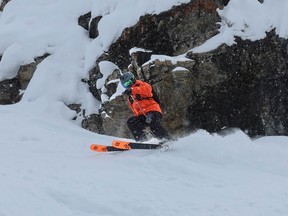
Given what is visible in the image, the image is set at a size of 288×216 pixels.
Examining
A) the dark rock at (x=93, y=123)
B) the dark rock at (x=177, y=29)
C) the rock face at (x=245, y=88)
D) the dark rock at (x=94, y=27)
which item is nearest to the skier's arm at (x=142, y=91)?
the rock face at (x=245, y=88)

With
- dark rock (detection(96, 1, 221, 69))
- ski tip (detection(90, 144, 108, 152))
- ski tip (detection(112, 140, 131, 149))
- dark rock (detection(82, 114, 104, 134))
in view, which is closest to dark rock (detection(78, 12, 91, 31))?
dark rock (detection(96, 1, 221, 69))

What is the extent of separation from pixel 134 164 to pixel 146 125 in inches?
98.8

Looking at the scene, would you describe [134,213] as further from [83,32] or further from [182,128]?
[83,32]

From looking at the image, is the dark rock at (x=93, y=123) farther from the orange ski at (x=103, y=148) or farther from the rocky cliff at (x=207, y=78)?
the orange ski at (x=103, y=148)

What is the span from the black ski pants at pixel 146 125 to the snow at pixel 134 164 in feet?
3.41

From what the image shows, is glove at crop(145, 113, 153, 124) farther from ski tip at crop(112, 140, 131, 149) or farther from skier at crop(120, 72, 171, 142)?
ski tip at crop(112, 140, 131, 149)

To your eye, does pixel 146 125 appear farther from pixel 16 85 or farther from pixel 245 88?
pixel 16 85

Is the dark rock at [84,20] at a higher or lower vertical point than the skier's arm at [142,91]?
higher

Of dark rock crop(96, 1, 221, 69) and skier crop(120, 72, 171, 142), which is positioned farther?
dark rock crop(96, 1, 221, 69)

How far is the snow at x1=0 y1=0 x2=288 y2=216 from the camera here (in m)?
5.03

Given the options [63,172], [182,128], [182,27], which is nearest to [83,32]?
[182,27]

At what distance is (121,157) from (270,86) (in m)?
8.31

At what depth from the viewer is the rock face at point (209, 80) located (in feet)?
46.1

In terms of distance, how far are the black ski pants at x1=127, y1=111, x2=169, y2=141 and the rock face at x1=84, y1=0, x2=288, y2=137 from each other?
4275mm
